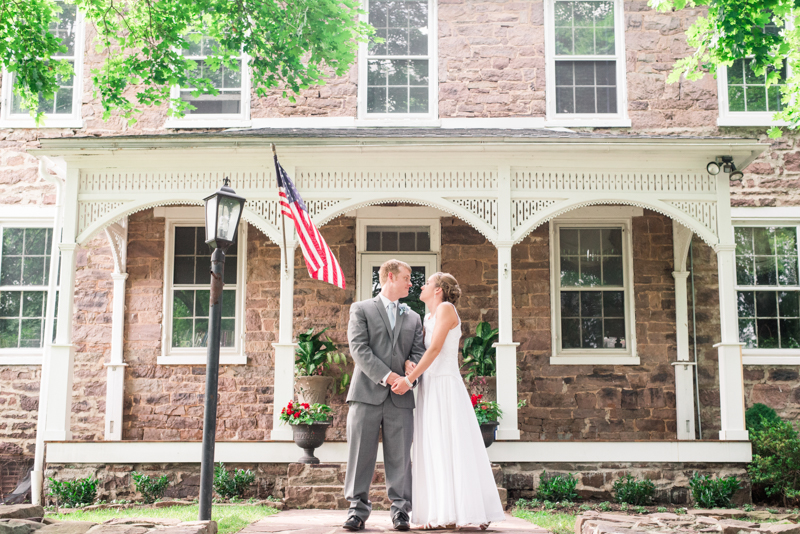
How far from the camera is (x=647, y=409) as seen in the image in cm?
1031

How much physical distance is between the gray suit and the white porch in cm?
320

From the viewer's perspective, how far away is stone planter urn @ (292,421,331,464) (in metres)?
7.98

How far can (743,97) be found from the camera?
441 inches

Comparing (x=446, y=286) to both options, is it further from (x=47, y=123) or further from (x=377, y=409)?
(x=47, y=123)

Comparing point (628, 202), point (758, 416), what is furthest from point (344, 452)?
point (758, 416)

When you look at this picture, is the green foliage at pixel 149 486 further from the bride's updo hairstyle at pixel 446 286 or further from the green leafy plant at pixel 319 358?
the bride's updo hairstyle at pixel 446 286

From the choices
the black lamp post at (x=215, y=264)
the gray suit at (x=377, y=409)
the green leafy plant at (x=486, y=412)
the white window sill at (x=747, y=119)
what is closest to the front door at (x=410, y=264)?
the green leafy plant at (x=486, y=412)

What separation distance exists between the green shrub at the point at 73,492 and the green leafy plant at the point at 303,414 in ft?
6.99

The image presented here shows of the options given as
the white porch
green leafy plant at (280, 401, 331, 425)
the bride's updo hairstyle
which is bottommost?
green leafy plant at (280, 401, 331, 425)

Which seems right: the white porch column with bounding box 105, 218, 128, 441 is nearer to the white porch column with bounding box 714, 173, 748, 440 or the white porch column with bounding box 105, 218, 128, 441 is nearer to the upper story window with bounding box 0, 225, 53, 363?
the upper story window with bounding box 0, 225, 53, 363

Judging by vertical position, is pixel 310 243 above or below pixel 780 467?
above

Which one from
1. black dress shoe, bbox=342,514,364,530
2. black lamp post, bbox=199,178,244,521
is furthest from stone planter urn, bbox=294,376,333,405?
black dress shoe, bbox=342,514,364,530

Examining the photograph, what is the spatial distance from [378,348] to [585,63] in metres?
7.36

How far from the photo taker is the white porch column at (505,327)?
8.41 meters
